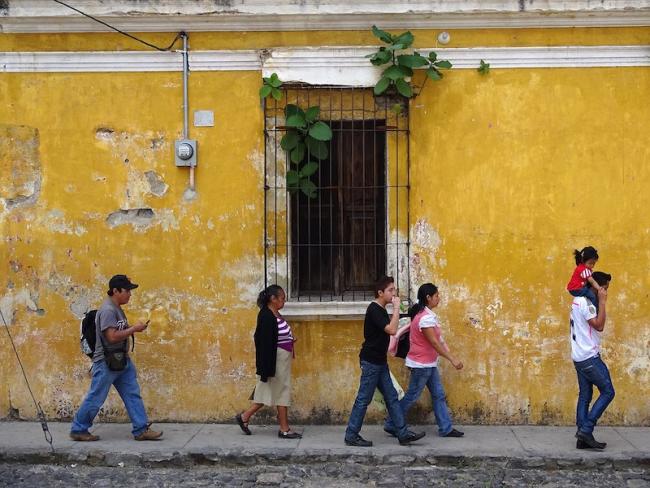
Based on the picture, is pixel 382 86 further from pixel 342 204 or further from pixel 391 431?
pixel 391 431

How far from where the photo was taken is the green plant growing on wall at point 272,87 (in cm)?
880

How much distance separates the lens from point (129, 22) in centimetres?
896

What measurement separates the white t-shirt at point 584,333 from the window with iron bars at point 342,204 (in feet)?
5.86

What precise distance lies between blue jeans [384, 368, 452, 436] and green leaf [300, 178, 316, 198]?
2.03m

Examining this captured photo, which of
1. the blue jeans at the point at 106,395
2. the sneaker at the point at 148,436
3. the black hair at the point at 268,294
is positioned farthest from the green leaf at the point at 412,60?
the sneaker at the point at 148,436

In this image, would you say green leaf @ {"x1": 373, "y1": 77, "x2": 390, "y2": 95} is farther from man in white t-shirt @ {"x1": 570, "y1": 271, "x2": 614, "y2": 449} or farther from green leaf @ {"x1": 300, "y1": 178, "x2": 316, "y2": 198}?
man in white t-shirt @ {"x1": 570, "y1": 271, "x2": 614, "y2": 449}

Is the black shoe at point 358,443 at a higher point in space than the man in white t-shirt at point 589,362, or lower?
lower

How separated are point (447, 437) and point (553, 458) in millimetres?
1068

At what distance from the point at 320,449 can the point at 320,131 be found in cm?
304

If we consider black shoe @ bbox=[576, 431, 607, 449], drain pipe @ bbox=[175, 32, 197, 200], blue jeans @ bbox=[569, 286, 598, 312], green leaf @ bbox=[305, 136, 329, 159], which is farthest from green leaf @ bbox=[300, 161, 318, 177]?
black shoe @ bbox=[576, 431, 607, 449]

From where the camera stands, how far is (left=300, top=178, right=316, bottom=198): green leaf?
8.95 meters

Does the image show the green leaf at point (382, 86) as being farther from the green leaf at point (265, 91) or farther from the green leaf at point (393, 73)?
the green leaf at point (265, 91)

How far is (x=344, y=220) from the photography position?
30.6ft

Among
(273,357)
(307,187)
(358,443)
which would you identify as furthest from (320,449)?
(307,187)
